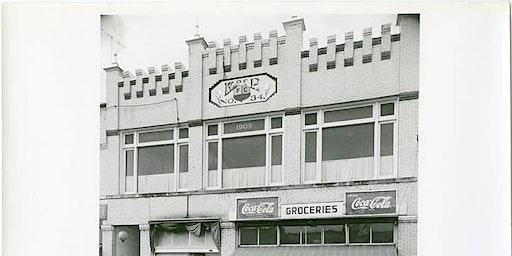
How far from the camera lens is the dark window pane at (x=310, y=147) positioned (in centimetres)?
187

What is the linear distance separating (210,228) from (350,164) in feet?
1.89

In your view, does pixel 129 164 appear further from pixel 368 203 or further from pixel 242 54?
pixel 368 203

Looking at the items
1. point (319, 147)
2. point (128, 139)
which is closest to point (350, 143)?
point (319, 147)

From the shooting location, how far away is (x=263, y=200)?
187 cm

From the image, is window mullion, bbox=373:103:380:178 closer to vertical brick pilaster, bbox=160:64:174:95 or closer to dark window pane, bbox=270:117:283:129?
dark window pane, bbox=270:117:283:129

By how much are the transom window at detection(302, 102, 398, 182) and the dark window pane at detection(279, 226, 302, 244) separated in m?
0.19

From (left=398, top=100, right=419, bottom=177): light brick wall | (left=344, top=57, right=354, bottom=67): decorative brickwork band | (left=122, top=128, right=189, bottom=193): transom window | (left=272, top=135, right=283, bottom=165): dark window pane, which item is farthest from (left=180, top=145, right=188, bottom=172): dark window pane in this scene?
(left=398, top=100, right=419, bottom=177): light brick wall

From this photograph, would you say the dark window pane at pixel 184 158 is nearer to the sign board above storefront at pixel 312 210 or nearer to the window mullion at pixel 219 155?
the window mullion at pixel 219 155

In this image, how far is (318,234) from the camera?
186 cm

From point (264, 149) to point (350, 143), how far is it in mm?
304

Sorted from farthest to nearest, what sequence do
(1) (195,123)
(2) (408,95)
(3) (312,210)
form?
(1) (195,123), (3) (312,210), (2) (408,95)
